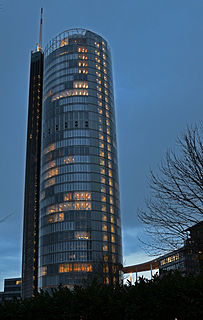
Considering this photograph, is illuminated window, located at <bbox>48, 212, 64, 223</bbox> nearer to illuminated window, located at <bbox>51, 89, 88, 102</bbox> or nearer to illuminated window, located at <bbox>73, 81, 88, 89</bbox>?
illuminated window, located at <bbox>51, 89, 88, 102</bbox>

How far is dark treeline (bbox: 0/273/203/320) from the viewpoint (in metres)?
10.0

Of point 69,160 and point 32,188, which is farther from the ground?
point 32,188

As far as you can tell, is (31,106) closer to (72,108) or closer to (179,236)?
(72,108)

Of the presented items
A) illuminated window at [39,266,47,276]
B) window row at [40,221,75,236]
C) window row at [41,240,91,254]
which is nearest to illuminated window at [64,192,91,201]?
window row at [40,221,75,236]

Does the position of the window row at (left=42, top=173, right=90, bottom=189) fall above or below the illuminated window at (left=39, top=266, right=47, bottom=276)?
above

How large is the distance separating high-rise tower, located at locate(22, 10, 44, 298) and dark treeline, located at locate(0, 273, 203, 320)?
14392 cm

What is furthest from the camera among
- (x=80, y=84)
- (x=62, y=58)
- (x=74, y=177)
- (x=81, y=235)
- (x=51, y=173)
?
(x=62, y=58)

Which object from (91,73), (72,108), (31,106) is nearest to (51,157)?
(72,108)

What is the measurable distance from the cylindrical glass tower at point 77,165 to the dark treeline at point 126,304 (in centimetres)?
9698

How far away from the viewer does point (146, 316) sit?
9.99m

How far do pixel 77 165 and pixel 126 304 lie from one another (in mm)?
111730

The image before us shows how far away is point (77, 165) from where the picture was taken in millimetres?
121500

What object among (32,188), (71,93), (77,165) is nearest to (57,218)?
(77,165)

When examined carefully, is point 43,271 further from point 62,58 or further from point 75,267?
point 62,58
